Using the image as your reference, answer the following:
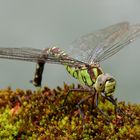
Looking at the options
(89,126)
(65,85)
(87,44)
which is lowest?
(89,126)

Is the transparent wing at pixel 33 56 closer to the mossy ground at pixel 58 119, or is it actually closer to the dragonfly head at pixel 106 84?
the mossy ground at pixel 58 119

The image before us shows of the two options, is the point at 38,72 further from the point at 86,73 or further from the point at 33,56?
the point at 86,73

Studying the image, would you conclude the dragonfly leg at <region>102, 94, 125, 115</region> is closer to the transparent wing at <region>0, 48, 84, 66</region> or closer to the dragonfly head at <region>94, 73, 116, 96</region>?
the dragonfly head at <region>94, 73, 116, 96</region>

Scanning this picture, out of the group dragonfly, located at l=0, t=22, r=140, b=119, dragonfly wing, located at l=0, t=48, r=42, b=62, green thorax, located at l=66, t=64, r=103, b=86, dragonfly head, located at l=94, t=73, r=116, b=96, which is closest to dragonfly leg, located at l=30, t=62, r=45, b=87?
dragonfly, located at l=0, t=22, r=140, b=119

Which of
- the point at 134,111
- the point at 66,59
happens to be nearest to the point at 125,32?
the point at 66,59

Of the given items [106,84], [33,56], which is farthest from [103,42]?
[106,84]

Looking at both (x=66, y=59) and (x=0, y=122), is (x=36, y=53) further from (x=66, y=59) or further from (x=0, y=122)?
(x=0, y=122)
